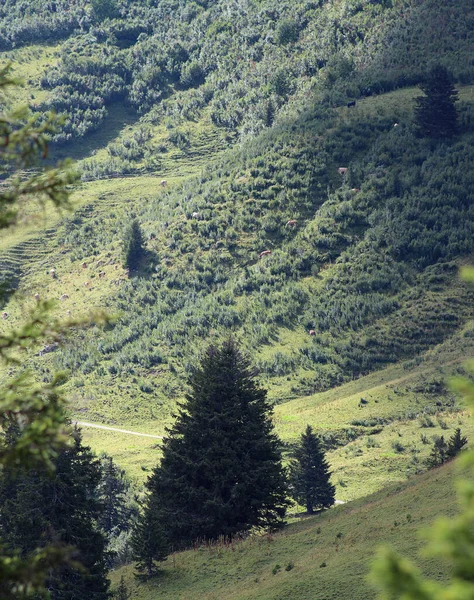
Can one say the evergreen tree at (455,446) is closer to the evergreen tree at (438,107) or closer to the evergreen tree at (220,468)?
the evergreen tree at (220,468)

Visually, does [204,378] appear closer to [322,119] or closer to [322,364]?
[322,364]

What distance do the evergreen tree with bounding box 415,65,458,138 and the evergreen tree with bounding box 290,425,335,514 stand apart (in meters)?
64.4

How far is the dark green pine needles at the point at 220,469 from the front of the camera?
111ft

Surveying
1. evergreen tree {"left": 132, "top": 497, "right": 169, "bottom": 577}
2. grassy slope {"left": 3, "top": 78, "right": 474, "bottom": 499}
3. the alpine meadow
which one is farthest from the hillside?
evergreen tree {"left": 132, "top": 497, "right": 169, "bottom": 577}

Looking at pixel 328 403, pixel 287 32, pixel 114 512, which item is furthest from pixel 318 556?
pixel 287 32

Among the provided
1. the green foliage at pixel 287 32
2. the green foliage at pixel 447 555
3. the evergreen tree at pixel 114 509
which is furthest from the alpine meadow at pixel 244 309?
the green foliage at pixel 287 32

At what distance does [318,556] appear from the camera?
25656mm

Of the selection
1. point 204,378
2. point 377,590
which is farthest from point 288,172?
point 377,590

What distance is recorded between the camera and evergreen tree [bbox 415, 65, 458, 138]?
100188 millimetres

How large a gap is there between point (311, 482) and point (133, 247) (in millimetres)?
61835

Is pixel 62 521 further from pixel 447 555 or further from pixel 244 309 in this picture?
pixel 244 309

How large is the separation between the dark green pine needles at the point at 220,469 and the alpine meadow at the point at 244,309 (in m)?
0.12

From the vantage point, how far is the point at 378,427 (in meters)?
63.1

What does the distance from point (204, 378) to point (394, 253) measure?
183 ft
